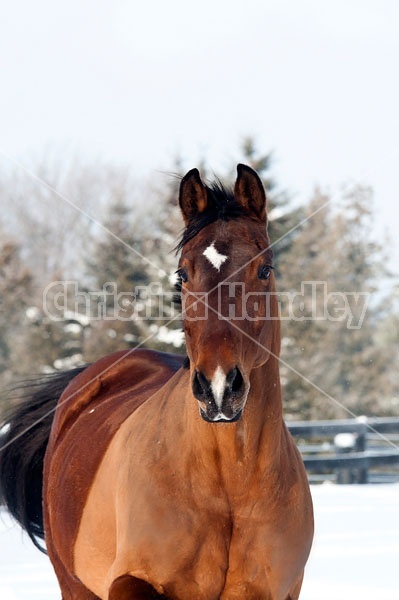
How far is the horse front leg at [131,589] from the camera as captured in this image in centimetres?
348

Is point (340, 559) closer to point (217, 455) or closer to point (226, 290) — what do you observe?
point (217, 455)

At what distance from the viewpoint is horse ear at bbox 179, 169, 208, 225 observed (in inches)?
147

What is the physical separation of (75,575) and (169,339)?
14.2 m

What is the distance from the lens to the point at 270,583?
3.53 metres

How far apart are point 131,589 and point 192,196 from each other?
5.16 ft

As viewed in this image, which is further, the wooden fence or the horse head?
the wooden fence

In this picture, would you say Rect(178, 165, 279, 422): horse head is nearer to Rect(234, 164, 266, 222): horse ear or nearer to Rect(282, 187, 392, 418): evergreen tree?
Rect(234, 164, 266, 222): horse ear

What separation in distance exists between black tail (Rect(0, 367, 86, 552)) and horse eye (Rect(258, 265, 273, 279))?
2.73 meters

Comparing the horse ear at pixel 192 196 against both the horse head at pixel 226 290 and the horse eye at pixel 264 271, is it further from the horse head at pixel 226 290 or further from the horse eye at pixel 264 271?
the horse eye at pixel 264 271

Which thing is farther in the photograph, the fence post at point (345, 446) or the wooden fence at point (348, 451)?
the fence post at point (345, 446)

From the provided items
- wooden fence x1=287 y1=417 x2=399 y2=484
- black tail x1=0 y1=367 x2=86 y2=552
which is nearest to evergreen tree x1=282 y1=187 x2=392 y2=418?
wooden fence x1=287 y1=417 x2=399 y2=484

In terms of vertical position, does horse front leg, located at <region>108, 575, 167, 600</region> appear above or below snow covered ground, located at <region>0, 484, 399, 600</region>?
above

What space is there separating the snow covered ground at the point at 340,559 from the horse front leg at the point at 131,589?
7.67 ft

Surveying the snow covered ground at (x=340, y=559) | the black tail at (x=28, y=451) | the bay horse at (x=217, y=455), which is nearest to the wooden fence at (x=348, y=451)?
the snow covered ground at (x=340, y=559)
